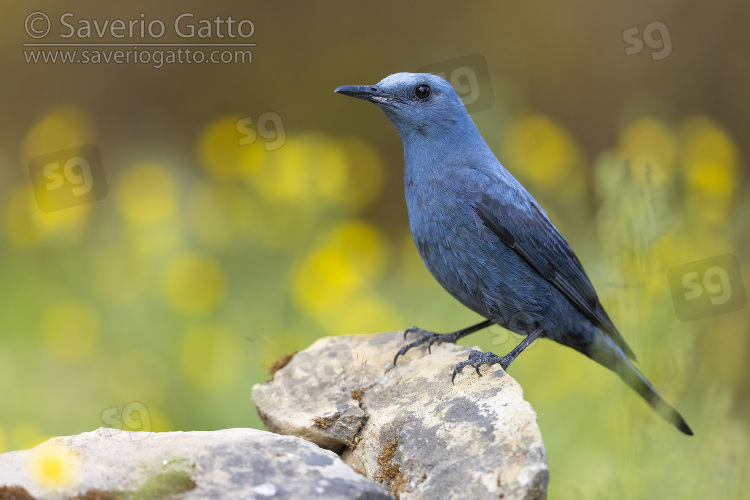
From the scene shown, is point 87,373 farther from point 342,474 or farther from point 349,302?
Answer: point 342,474

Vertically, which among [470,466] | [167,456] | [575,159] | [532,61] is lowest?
[470,466]

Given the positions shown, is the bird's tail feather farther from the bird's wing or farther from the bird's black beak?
the bird's black beak

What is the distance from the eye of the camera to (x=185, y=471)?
287cm

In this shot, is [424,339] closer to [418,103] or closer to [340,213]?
[418,103]

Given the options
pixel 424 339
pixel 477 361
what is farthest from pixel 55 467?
pixel 424 339

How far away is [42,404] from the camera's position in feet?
17.0

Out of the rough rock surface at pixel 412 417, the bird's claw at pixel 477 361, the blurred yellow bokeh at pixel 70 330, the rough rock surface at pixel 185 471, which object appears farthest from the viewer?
the blurred yellow bokeh at pixel 70 330

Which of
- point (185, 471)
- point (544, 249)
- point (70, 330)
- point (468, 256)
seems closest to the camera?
point (185, 471)

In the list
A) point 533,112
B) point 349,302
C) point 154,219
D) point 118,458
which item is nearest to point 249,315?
point 349,302

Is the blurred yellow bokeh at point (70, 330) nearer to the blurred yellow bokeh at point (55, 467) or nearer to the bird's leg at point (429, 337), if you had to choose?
the bird's leg at point (429, 337)

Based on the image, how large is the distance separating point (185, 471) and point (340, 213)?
3.53 metres

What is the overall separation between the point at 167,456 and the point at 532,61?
Answer: 20.2 ft

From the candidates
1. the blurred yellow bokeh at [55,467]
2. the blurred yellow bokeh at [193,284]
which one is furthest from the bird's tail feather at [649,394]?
the blurred yellow bokeh at [55,467]

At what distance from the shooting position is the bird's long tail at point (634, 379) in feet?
14.5
